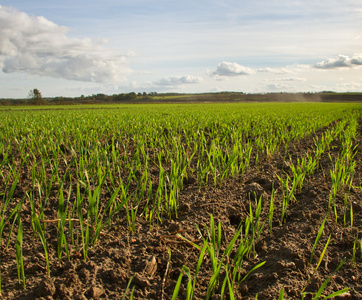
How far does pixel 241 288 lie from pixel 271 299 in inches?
6.1

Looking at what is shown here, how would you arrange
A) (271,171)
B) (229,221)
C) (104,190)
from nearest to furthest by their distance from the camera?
1. (229,221)
2. (104,190)
3. (271,171)

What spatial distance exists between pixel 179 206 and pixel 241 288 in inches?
43.9

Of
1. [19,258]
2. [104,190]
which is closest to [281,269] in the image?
[19,258]

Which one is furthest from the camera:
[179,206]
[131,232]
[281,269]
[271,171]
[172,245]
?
[271,171]

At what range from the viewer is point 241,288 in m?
1.46

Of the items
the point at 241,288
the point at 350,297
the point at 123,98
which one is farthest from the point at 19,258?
the point at 123,98

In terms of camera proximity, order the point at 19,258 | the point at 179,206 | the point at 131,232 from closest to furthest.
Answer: the point at 19,258, the point at 131,232, the point at 179,206

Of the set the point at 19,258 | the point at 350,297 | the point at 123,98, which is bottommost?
the point at 350,297

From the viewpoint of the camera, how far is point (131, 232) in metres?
2.05

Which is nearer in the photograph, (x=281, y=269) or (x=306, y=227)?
(x=281, y=269)

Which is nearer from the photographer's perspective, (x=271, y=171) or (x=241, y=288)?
(x=241, y=288)

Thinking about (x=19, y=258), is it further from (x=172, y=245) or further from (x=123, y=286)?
(x=172, y=245)

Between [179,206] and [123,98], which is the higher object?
[123,98]

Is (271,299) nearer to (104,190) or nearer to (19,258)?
(19,258)
